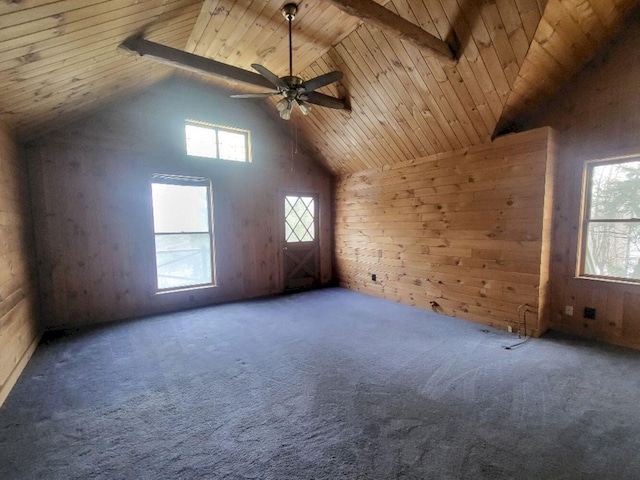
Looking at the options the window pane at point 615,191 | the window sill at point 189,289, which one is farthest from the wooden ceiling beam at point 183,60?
the window pane at point 615,191

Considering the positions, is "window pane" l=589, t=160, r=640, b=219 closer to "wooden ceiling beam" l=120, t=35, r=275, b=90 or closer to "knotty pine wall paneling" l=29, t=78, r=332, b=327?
"wooden ceiling beam" l=120, t=35, r=275, b=90

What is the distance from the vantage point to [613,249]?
11.1ft

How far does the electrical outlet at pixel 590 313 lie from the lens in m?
3.12

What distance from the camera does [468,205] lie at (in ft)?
12.4

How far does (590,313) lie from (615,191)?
151 cm

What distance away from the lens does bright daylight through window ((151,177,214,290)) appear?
440cm

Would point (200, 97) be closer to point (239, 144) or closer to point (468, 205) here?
point (239, 144)

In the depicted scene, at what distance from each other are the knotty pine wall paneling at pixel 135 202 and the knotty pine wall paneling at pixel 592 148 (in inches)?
171

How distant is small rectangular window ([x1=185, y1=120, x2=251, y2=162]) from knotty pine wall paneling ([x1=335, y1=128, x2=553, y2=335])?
2402mm

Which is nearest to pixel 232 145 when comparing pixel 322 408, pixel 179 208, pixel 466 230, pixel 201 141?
pixel 201 141

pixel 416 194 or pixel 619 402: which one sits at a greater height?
pixel 416 194

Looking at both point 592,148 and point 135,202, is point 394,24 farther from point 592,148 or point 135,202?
point 135,202

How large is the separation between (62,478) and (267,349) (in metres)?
1.76

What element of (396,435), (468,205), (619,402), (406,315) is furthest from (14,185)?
(619,402)
